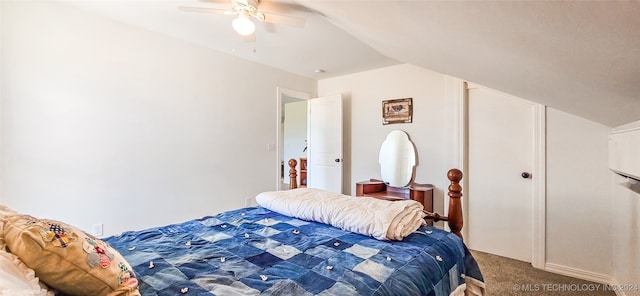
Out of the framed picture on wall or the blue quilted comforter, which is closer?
the blue quilted comforter

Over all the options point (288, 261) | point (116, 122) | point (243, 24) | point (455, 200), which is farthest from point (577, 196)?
point (116, 122)

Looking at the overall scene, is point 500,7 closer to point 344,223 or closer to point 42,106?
point 344,223

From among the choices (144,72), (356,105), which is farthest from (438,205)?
(144,72)

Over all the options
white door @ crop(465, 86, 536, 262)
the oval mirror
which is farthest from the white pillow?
white door @ crop(465, 86, 536, 262)

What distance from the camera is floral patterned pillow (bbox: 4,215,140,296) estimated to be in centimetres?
69

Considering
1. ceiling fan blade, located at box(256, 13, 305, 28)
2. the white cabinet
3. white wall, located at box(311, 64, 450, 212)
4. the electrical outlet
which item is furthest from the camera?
white wall, located at box(311, 64, 450, 212)

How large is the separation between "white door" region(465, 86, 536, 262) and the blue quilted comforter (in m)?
1.83

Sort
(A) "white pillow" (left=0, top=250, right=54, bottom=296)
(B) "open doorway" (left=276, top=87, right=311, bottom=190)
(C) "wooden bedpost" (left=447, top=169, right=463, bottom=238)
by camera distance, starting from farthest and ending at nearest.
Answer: (B) "open doorway" (left=276, top=87, right=311, bottom=190)
(C) "wooden bedpost" (left=447, top=169, right=463, bottom=238)
(A) "white pillow" (left=0, top=250, right=54, bottom=296)

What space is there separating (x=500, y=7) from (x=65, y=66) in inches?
123

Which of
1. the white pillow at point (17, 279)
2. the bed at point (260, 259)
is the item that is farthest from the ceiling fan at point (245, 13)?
the white pillow at point (17, 279)

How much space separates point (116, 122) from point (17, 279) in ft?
7.73

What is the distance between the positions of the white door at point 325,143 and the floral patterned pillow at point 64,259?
337cm

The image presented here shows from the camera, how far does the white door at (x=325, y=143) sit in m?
4.02
